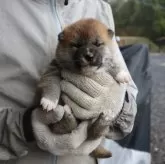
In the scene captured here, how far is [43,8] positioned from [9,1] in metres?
0.09

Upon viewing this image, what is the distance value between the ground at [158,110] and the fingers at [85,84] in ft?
3.94

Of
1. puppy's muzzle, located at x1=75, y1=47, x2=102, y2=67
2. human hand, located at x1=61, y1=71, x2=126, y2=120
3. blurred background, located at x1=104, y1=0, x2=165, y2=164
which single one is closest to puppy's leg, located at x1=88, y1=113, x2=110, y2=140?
human hand, located at x1=61, y1=71, x2=126, y2=120

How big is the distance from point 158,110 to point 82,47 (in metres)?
1.30

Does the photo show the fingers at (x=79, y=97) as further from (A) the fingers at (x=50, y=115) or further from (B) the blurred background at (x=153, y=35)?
(B) the blurred background at (x=153, y=35)

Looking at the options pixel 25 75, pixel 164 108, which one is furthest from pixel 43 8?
pixel 164 108

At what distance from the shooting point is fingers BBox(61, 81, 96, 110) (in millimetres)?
922

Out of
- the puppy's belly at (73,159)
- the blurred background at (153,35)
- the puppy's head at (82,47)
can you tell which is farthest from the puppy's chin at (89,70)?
the blurred background at (153,35)

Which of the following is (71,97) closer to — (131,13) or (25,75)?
(25,75)

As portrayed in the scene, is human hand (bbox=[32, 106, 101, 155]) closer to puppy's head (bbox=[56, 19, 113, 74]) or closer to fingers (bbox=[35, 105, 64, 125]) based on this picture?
fingers (bbox=[35, 105, 64, 125])

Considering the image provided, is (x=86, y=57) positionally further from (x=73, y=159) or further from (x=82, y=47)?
(x=73, y=159)

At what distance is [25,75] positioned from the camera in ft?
3.35

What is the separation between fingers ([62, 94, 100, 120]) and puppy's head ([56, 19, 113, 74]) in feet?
0.24

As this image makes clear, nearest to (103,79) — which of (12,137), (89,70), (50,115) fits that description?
(89,70)

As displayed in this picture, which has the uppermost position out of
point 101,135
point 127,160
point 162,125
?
point 101,135
